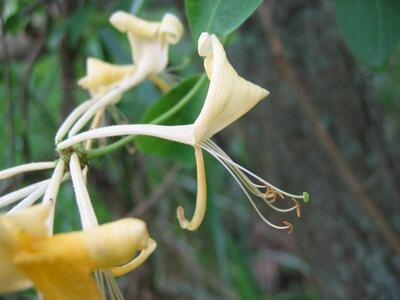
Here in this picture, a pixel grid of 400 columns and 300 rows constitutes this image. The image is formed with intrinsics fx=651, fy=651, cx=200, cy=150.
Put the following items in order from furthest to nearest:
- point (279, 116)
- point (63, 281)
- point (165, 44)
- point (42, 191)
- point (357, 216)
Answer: point (279, 116), point (357, 216), point (165, 44), point (42, 191), point (63, 281)

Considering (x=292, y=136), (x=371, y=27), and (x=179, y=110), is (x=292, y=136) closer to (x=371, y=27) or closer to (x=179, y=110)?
(x=371, y=27)

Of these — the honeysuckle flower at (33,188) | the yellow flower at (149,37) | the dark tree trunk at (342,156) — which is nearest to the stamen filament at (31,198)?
the honeysuckle flower at (33,188)

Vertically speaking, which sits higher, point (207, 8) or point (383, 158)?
point (207, 8)

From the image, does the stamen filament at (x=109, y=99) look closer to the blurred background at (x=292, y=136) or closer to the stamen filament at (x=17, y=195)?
the stamen filament at (x=17, y=195)

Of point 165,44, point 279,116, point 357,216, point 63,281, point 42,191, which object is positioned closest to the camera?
point 63,281

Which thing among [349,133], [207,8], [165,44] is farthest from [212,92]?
[349,133]

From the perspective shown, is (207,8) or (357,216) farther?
(357,216)

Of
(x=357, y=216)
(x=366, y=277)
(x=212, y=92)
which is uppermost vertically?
(x=212, y=92)

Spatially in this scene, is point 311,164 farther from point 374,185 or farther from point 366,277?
point 366,277
